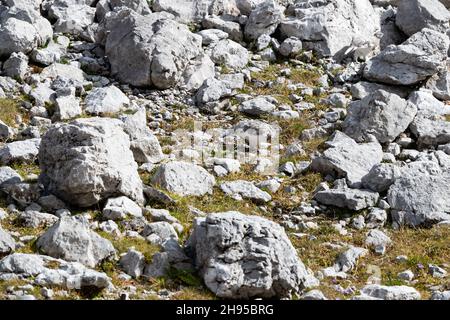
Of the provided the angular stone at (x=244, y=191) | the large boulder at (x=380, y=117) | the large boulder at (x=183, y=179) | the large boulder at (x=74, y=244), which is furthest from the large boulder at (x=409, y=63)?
the large boulder at (x=74, y=244)

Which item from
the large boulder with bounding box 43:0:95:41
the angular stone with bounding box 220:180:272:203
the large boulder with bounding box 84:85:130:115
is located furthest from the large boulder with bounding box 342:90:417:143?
the large boulder with bounding box 43:0:95:41

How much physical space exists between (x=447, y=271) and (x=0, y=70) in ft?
39.5

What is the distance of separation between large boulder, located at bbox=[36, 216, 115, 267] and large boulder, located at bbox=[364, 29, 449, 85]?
10810 mm

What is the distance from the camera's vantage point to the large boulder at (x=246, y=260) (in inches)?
447

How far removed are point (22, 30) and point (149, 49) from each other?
11.0 ft

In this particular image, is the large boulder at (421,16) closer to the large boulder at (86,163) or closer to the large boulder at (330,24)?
the large boulder at (330,24)

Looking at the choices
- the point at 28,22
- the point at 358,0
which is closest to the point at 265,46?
the point at 358,0

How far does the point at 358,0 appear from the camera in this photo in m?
23.6

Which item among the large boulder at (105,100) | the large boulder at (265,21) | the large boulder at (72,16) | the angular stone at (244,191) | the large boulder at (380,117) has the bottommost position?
the angular stone at (244,191)

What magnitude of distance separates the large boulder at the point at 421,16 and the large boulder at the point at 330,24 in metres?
0.82

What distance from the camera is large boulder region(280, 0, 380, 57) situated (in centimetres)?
2219

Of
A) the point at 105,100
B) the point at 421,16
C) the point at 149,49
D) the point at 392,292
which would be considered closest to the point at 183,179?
the point at 105,100

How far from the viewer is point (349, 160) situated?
16.6 m
